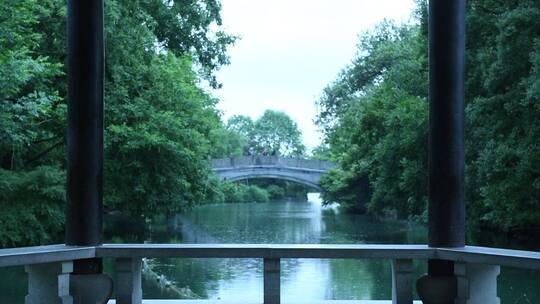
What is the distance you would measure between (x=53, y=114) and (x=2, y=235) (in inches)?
118

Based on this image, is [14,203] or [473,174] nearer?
[14,203]

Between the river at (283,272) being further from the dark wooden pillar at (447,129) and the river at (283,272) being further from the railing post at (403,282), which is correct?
the dark wooden pillar at (447,129)

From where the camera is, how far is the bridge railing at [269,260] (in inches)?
197

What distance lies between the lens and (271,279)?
520 centimetres

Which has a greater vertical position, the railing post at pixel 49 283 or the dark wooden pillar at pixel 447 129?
the dark wooden pillar at pixel 447 129

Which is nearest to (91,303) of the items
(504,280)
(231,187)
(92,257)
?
(92,257)

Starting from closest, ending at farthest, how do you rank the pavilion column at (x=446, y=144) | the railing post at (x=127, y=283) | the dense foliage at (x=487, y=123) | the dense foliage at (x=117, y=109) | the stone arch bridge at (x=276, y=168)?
the pavilion column at (x=446, y=144), the railing post at (x=127, y=283), the dense foliage at (x=117, y=109), the dense foliage at (x=487, y=123), the stone arch bridge at (x=276, y=168)

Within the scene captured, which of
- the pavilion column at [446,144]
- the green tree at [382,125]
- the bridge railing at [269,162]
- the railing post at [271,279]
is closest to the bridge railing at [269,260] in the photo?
the railing post at [271,279]

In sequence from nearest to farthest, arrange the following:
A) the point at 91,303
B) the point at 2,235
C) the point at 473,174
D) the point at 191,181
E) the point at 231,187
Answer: the point at 91,303, the point at 2,235, the point at 473,174, the point at 191,181, the point at 231,187

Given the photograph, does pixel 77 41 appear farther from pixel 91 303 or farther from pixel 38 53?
pixel 38 53

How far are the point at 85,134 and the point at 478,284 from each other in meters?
2.98

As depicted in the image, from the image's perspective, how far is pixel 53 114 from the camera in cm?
1561

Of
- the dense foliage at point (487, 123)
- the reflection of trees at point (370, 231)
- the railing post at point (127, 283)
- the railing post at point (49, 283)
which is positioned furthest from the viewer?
the reflection of trees at point (370, 231)

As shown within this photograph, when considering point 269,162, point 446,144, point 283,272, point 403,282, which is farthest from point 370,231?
point 446,144
